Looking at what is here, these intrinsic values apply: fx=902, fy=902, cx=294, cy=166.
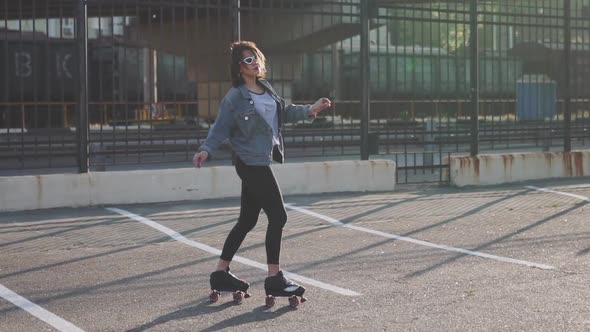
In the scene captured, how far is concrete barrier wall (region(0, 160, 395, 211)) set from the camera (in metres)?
11.0

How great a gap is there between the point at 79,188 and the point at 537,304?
669 centimetres

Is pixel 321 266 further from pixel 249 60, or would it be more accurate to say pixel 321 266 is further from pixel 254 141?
pixel 249 60

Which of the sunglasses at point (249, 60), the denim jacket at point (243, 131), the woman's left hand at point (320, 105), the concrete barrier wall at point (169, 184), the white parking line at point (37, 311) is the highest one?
the sunglasses at point (249, 60)

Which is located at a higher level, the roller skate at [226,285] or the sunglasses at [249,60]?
the sunglasses at [249,60]

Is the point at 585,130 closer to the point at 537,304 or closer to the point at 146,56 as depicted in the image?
the point at 146,56

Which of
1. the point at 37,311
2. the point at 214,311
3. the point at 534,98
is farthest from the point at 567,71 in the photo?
the point at 37,311

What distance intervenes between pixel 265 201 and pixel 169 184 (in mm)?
5851

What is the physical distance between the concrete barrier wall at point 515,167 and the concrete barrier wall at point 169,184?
4.45ft

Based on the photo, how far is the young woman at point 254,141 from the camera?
20.2 ft

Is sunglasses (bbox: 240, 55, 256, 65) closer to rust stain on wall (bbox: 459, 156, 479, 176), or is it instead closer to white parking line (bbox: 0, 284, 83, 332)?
white parking line (bbox: 0, 284, 83, 332)

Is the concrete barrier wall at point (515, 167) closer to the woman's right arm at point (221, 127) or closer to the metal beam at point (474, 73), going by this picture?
the metal beam at point (474, 73)

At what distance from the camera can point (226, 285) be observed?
6316 millimetres

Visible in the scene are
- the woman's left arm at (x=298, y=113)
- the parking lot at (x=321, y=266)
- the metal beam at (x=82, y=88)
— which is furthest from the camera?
the metal beam at (x=82, y=88)

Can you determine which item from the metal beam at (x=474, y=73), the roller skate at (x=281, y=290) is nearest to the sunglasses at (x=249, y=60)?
the roller skate at (x=281, y=290)
